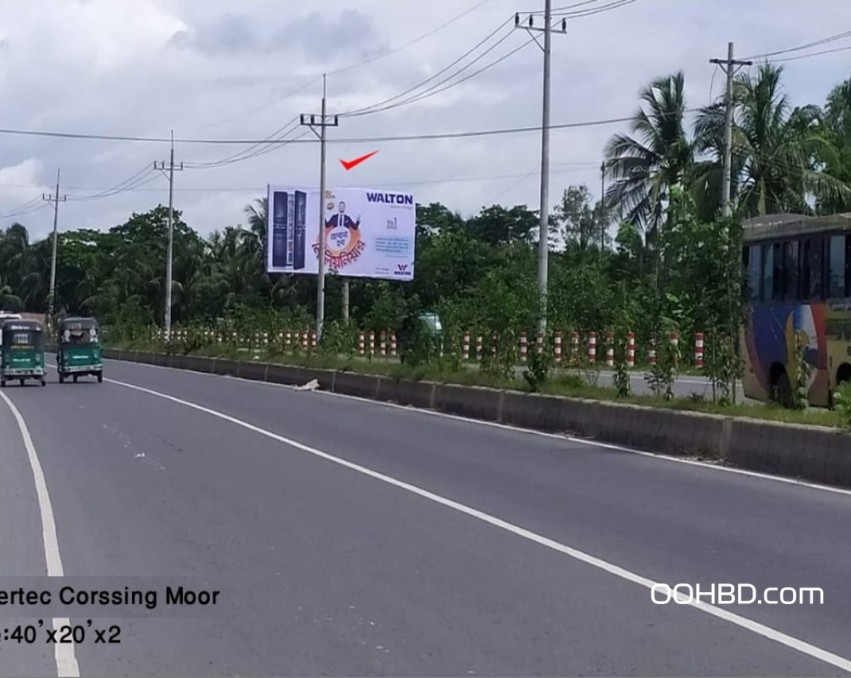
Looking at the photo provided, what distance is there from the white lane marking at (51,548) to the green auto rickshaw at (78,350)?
2168cm

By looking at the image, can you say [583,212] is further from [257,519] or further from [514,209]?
[257,519]

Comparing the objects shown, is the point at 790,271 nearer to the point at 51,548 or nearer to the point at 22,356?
the point at 51,548

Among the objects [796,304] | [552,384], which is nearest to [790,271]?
[796,304]

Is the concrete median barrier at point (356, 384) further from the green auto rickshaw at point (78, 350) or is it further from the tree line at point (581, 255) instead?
the green auto rickshaw at point (78, 350)

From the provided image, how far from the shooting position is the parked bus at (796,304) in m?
21.4

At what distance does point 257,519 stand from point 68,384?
32.2 meters

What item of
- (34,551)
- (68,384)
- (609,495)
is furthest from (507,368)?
(68,384)

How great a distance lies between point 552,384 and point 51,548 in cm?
1448

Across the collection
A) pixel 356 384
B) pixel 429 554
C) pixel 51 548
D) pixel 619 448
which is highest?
pixel 356 384

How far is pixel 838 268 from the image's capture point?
21.5 meters

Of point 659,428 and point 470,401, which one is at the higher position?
point 659,428

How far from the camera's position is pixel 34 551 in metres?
11.2
